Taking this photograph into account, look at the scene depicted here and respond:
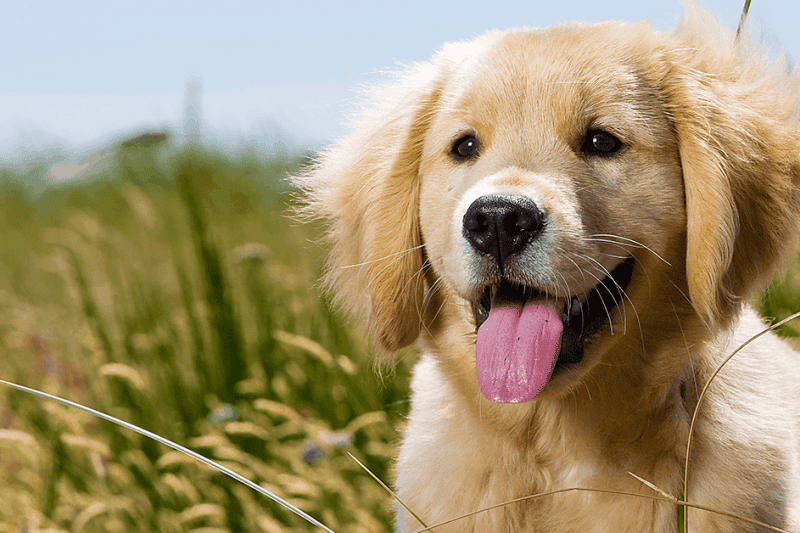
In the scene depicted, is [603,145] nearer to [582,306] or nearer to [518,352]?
[582,306]

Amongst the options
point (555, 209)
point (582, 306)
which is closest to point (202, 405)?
point (582, 306)

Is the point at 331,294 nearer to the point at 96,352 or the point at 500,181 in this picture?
the point at 500,181

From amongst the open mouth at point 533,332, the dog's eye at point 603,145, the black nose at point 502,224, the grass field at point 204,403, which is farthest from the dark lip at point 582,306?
the grass field at point 204,403

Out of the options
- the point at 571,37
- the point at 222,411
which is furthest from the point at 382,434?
the point at 571,37

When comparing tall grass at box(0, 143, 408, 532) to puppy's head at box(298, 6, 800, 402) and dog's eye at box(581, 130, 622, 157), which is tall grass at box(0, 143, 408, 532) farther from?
dog's eye at box(581, 130, 622, 157)

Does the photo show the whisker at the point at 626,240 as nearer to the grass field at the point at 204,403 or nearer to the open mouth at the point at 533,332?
the open mouth at the point at 533,332

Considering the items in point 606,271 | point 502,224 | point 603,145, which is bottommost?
point 606,271

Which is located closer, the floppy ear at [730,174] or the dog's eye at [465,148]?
the floppy ear at [730,174]

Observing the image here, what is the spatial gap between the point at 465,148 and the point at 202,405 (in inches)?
75.2

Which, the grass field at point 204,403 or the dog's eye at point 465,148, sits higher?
the dog's eye at point 465,148

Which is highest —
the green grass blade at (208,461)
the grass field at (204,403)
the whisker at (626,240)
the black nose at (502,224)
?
the black nose at (502,224)

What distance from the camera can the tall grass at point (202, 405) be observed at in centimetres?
299

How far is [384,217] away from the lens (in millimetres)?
2342

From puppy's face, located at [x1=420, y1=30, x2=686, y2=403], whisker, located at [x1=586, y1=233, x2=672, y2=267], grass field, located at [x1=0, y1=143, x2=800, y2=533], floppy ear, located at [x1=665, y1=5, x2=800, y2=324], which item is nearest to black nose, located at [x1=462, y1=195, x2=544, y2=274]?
puppy's face, located at [x1=420, y1=30, x2=686, y2=403]
